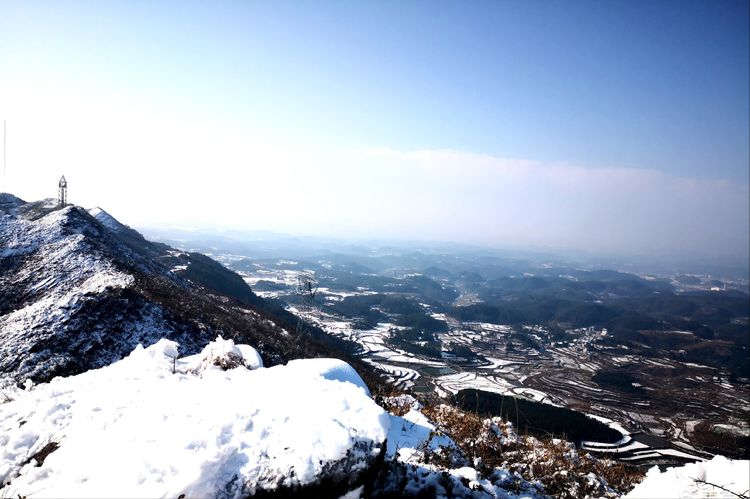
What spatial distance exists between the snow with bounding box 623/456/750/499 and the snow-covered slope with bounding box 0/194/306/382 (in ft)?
59.9

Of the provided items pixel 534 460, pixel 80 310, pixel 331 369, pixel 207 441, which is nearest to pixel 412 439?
pixel 331 369

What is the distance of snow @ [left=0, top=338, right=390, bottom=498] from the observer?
4.29 m

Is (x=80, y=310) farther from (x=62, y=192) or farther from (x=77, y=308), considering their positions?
(x=62, y=192)

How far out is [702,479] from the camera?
19.4 feet

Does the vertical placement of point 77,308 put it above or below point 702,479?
above

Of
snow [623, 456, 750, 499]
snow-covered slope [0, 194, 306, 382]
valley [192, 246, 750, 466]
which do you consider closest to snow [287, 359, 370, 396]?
snow [623, 456, 750, 499]

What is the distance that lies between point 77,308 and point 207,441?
55.5 feet

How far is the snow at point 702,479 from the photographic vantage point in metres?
5.53

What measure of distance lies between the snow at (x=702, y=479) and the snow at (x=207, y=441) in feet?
16.2

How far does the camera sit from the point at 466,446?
9.03 m

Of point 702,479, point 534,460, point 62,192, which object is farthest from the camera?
point 62,192

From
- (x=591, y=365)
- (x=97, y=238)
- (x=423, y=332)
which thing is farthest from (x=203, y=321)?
(x=591, y=365)

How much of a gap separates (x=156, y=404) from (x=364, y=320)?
94.1 meters

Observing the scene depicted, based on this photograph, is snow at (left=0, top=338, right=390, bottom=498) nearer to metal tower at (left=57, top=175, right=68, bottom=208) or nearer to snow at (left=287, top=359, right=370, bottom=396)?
snow at (left=287, top=359, right=370, bottom=396)
